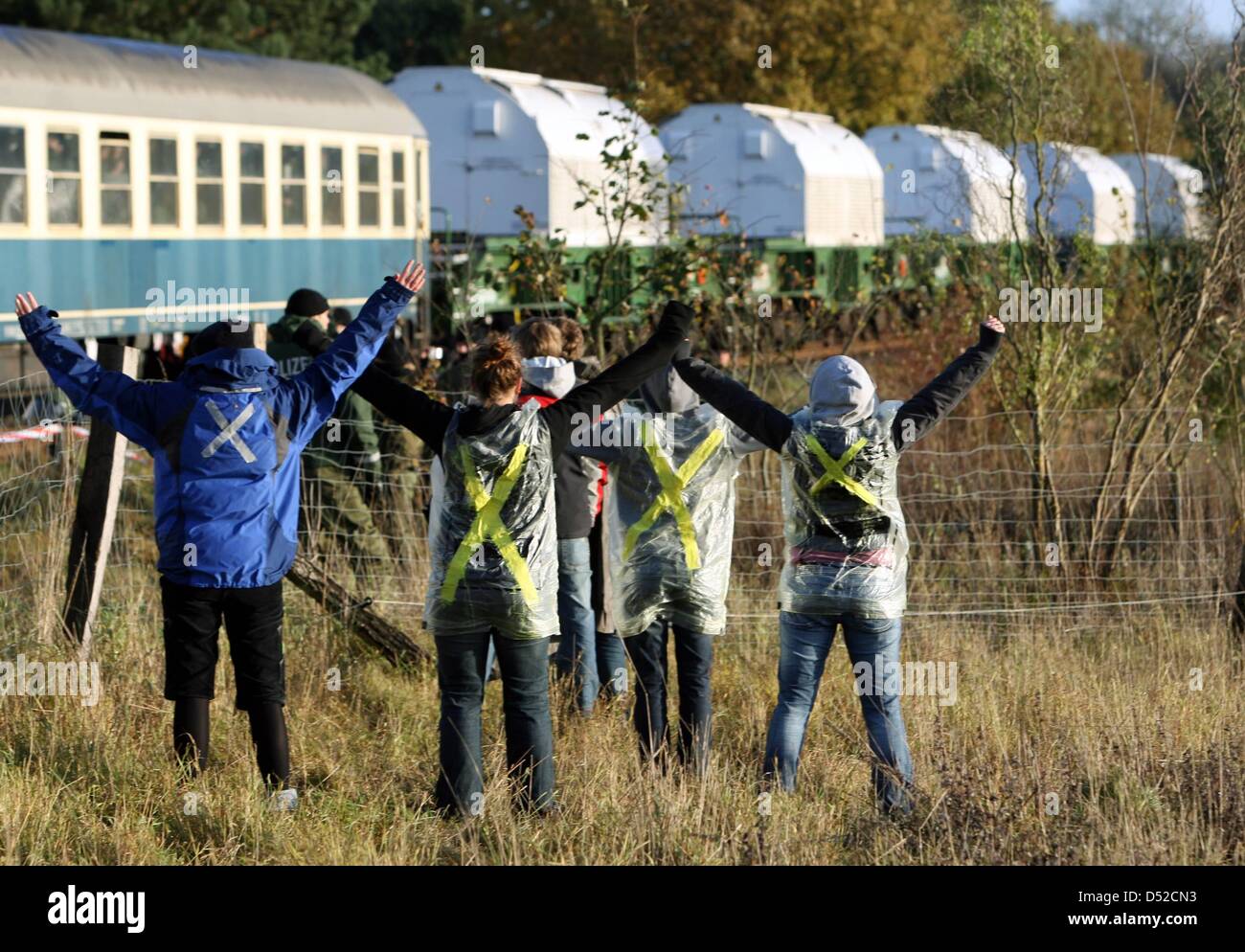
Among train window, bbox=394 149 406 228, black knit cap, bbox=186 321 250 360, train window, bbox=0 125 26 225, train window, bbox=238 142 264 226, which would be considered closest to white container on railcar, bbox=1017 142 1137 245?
black knit cap, bbox=186 321 250 360

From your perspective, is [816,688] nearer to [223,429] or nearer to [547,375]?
[547,375]

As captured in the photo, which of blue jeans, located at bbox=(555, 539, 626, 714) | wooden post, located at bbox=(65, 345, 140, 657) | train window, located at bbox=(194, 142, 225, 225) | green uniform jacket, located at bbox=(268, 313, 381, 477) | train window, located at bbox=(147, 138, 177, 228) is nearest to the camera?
blue jeans, located at bbox=(555, 539, 626, 714)

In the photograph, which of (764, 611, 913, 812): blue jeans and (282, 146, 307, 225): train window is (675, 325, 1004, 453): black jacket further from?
(282, 146, 307, 225): train window

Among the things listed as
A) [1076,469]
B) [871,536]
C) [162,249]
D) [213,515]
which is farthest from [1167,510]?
[162,249]

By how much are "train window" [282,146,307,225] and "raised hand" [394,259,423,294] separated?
40.6 feet

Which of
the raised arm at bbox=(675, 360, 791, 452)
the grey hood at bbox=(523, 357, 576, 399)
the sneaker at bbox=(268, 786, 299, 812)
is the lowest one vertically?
the sneaker at bbox=(268, 786, 299, 812)

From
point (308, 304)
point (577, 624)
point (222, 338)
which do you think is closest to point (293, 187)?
point (308, 304)

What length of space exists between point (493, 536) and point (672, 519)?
82 centimetres

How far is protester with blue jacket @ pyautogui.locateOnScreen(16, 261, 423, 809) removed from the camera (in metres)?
5.29

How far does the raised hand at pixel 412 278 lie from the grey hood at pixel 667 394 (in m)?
0.84

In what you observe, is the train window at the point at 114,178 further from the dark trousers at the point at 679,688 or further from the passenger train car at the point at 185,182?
the dark trousers at the point at 679,688

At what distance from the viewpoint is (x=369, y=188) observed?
19.1 metres

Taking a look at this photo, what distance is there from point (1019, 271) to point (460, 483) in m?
5.83

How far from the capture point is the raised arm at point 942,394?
5.62 m
